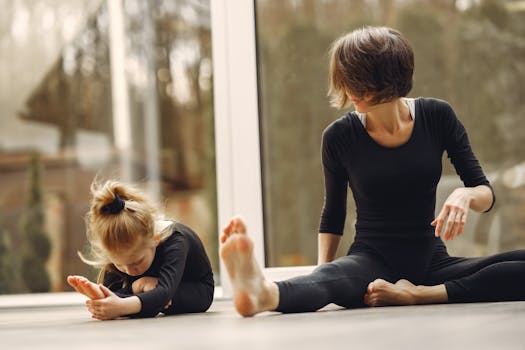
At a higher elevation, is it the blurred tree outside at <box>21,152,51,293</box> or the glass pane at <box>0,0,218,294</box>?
the glass pane at <box>0,0,218,294</box>

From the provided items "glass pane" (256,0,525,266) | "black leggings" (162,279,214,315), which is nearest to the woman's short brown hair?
"black leggings" (162,279,214,315)

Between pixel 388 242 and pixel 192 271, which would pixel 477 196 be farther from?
pixel 192 271

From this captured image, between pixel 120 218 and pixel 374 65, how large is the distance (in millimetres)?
706

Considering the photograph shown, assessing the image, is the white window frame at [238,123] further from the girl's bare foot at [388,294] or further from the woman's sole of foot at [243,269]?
the woman's sole of foot at [243,269]

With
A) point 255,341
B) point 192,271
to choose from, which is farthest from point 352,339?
point 192,271

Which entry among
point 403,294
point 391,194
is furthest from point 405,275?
point 391,194

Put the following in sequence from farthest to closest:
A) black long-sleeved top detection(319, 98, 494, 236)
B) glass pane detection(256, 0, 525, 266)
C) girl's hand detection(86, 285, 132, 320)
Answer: glass pane detection(256, 0, 525, 266) → black long-sleeved top detection(319, 98, 494, 236) → girl's hand detection(86, 285, 132, 320)

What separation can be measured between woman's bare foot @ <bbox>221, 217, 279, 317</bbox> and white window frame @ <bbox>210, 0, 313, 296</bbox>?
1.16 m

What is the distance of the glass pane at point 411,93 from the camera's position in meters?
2.68

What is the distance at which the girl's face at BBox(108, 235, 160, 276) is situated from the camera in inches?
70.6

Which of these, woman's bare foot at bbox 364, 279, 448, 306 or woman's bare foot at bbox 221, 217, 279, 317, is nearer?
woman's bare foot at bbox 221, 217, 279, 317

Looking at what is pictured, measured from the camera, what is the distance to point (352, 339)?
3.72 ft

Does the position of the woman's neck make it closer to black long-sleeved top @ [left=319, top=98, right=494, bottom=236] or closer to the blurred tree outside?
black long-sleeved top @ [left=319, top=98, right=494, bottom=236]

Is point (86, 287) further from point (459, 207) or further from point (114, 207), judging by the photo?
point (459, 207)
